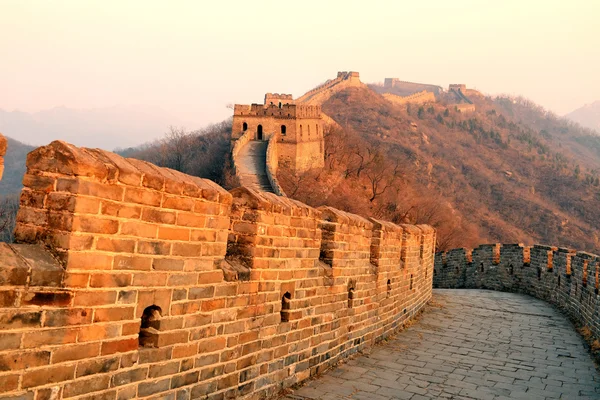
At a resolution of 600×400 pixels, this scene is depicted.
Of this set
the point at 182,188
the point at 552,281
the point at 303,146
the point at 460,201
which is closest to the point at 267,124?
the point at 303,146

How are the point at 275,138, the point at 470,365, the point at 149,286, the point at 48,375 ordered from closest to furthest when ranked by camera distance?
the point at 48,375 → the point at 149,286 → the point at 470,365 → the point at 275,138

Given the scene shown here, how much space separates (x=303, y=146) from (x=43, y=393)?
4767cm

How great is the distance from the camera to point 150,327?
Answer: 144 inches

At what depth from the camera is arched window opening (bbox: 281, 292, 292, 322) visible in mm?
5441

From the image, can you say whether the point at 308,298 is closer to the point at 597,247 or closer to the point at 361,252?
the point at 361,252

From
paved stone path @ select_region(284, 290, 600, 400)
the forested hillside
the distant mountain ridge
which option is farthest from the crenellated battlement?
paved stone path @ select_region(284, 290, 600, 400)

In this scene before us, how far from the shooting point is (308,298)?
5895 millimetres

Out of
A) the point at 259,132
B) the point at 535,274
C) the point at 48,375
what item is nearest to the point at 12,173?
the point at 259,132

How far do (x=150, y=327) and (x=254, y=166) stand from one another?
40747 millimetres

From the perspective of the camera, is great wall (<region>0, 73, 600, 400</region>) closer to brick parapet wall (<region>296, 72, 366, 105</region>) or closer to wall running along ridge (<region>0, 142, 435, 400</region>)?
wall running along ridge (<region>0, 142, 435, 400</region>)

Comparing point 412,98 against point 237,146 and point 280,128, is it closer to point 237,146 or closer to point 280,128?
point 280,128

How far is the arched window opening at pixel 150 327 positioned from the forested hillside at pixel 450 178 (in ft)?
129

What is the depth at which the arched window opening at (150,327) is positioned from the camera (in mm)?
3619

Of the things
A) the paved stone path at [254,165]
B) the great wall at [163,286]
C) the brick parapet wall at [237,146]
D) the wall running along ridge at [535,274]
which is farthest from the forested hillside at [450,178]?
the great wall at [163,286]
